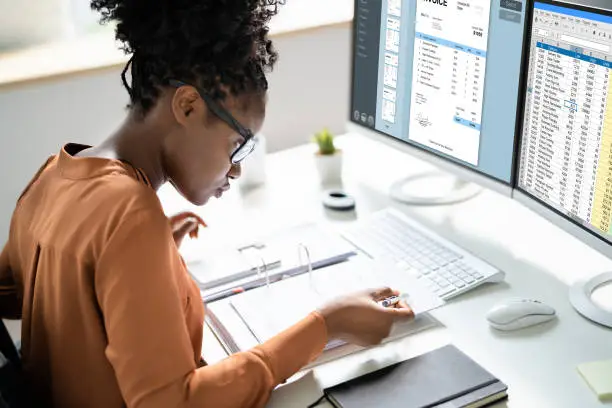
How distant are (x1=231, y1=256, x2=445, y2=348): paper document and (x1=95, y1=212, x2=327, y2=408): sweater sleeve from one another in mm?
217

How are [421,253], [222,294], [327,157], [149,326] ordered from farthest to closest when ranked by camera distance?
[327,157] < [421,253] < [222,294] < [149,326]

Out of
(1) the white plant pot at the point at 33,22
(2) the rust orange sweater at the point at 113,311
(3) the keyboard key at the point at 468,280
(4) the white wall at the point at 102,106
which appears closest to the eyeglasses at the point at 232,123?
(2) the rust orange sweater at the point at 113,311

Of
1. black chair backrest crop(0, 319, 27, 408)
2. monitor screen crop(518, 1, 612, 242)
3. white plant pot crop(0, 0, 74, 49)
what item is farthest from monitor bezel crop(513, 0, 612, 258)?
white plant pot crop(0, 0, 74, 49)

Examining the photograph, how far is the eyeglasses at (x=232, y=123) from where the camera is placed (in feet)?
3.51

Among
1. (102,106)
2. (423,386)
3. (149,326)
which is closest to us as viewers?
(149,326)

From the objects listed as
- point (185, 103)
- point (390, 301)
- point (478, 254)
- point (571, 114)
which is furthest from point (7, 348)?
point (571, 114)

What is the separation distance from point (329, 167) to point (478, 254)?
46cm

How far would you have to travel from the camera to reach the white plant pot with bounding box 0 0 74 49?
1.99m

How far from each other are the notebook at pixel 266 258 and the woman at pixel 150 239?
0.67 feet

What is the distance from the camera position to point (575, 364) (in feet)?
3.86

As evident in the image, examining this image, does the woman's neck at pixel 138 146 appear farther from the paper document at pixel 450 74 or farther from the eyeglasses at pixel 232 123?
the paper document at pixel 450 74

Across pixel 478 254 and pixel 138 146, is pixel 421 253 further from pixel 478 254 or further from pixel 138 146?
pixel 138 146

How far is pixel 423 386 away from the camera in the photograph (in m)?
1.10

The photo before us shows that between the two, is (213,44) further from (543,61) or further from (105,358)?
(543,61)
